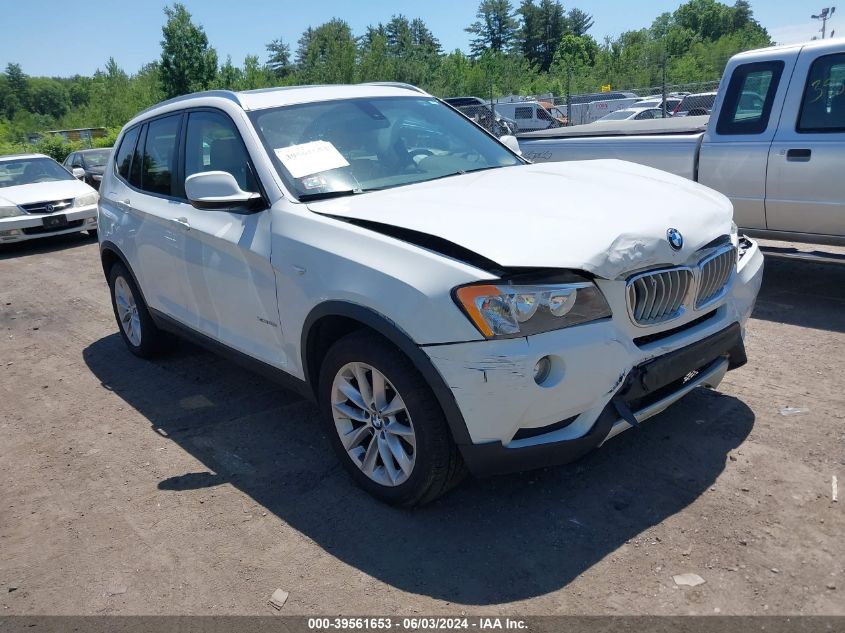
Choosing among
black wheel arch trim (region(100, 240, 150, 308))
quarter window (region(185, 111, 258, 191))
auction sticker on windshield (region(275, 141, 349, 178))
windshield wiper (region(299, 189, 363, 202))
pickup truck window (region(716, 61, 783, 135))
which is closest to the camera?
windshield wiper (region(299, 189, 363, 202))

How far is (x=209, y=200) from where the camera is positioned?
12.1 feet

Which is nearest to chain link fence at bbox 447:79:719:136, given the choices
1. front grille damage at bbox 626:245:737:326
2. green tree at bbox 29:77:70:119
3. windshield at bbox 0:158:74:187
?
windshield at bbox 0:158:74:187

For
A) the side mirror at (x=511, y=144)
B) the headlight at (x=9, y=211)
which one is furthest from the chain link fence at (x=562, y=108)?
the side mirror at (x=511, y=144)

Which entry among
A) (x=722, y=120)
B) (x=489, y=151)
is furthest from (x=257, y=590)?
(x=722, y=120)

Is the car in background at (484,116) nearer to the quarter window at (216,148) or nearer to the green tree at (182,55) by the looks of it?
the quarter window at (216,148)

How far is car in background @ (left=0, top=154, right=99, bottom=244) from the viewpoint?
12.0 m

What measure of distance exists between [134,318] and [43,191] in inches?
327

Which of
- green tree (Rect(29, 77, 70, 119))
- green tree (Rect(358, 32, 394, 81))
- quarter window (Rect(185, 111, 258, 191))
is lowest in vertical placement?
quarter window (Rect(185, 111, 258, 191))

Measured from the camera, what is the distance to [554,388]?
111 inches

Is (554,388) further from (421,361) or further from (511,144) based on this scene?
(511,144)

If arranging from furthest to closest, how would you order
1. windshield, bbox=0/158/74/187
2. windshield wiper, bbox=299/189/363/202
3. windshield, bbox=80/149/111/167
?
windshield, bbox=80/149/111/167 < windshield, bbox=0/158/74/187 < windshield wiper, bbox=299/189/363/202

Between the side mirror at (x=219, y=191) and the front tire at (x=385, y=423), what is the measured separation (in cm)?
96

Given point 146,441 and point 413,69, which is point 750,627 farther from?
point 413,69

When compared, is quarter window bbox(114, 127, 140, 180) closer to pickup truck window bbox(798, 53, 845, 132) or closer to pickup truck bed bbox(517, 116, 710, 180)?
pickup truck bed bbox(517, 116, 710, 180)
